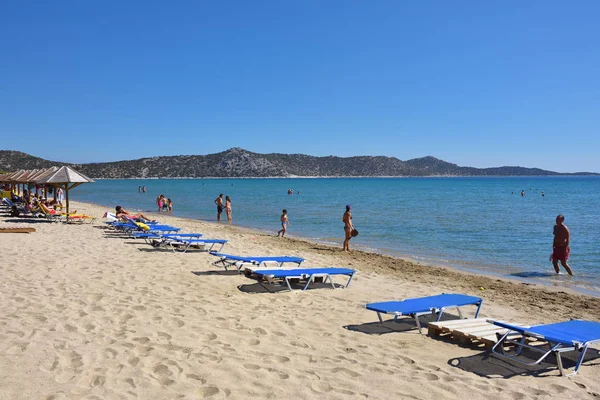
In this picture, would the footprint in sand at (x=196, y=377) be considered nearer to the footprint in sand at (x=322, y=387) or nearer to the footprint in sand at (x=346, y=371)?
the footprint in sand at (x=322, y=387)

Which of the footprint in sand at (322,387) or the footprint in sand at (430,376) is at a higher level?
the footprint in sand at (322,387)

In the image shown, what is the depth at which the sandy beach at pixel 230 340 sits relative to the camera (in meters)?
4.02

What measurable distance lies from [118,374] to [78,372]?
0.35 meters

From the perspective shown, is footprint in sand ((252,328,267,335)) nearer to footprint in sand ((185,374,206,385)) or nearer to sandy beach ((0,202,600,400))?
sandy beach ((0,202,600,400))

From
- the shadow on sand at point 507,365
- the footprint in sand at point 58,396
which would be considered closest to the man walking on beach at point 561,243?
the shadow on sand at point 507,365

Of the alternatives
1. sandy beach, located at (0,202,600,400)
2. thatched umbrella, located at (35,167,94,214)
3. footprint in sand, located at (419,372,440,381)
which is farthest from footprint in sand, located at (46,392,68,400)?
thatched umbrella, located at (35,167,94,214)

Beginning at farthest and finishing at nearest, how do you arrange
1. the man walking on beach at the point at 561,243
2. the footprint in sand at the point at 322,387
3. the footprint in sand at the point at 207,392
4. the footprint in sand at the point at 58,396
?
the man walking on beach at the point at 561,243
the footprint in sand at the point at 322,387
the footprint in sand at the point at 207,392
the footprint in sand at the point at 58,396

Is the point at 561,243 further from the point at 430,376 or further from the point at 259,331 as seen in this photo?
the point at 259,331

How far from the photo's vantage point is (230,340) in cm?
→ 519

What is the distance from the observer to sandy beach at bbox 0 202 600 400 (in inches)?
158

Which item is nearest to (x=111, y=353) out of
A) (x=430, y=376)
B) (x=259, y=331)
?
(x=259, y=331)

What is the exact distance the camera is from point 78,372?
13.5 feet

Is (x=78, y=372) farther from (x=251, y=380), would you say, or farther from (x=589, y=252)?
(x=589, y=252)

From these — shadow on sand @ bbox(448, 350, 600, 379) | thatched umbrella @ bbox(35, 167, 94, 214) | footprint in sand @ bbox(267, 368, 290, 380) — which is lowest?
shadow on sand @ bbox(448, 350, 600, 379)
